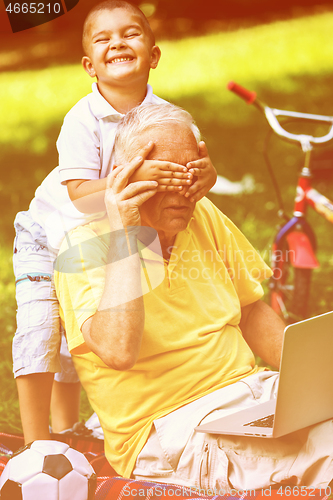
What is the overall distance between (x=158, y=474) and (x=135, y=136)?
753 mm

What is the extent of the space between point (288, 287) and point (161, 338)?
105cm

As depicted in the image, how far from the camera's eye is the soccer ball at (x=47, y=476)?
3.63ft

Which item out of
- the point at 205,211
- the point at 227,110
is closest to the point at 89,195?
the point at 205,211

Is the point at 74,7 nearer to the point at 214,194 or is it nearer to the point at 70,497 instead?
the point at 214,194

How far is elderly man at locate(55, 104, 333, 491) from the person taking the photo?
1.14 m

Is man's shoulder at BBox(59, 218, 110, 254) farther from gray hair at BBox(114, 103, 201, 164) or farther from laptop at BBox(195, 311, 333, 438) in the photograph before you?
laptop at BBox(195, 311, 333, 438)

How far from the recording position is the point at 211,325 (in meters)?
1.32

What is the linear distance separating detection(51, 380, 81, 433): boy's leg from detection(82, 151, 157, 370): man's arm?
55 centimetres

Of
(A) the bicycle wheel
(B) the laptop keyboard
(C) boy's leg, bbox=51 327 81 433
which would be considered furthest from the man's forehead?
(A) the bicycle wheel

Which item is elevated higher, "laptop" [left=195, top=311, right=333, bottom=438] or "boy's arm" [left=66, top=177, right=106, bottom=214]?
"boy's arm" [left=66, top=177, right=106, bottom=214]

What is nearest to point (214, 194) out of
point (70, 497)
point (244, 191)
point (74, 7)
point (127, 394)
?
point (244, 191)

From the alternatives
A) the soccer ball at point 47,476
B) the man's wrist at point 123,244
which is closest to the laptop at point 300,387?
the soccer ball at point 47,476

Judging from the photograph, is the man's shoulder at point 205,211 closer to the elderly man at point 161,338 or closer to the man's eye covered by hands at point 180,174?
the elderly man at point 161,338

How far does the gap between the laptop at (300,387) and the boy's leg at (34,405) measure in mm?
476
